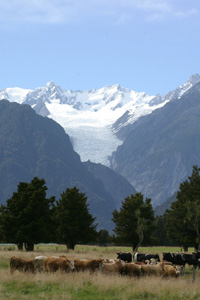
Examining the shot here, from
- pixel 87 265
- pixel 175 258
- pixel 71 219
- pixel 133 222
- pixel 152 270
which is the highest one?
pixel 71 219

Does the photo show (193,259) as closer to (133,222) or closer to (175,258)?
(175,258)

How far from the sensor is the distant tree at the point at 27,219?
209 ft

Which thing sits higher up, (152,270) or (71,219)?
(71,219)

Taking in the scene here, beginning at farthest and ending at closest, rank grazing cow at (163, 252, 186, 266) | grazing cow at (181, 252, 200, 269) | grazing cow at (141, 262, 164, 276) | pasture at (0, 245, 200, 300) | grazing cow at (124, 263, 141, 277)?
1. grazing cow at (163, 252, 186, 266)
2. grazing cow at (181, 252, 200, 269)
3. grazing cow at (141, 262, 164, 276)
4. grazing cow at (124, 263, 141, 277)
5. pasture at (0, 245, 200, 300)

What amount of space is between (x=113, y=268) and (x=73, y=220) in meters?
46.5

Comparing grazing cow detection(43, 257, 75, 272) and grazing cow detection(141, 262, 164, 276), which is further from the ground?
grazing cow detection(43, 257, 75, 272)

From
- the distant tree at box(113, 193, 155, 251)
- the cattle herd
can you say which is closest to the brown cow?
the cattle herd

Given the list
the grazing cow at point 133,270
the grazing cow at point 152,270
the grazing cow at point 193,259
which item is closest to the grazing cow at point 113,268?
the grazing cow at point 133,270

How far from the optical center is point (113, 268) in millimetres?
29828

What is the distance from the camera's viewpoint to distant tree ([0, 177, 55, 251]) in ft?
209

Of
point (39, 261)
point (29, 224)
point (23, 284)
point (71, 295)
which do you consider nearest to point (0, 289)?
point (23, 284)

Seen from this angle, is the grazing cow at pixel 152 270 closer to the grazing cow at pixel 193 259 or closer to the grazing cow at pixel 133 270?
the grazing cow at pixel 133 270

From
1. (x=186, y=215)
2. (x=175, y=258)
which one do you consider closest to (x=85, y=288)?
(x=175, y=258)

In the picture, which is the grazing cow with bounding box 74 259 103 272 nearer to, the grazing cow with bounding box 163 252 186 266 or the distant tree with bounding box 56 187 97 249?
the grazing cow with bounding box 163 252 186 266
